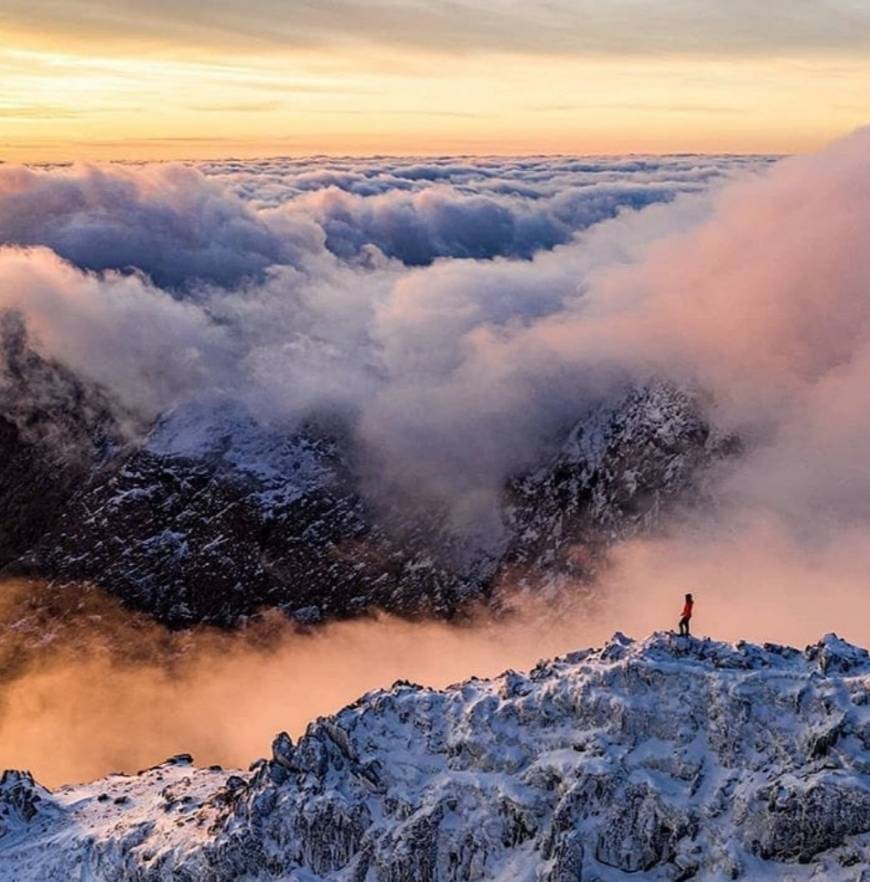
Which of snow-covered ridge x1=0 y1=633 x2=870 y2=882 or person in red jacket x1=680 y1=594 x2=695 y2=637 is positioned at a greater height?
person in red jacket x1=680 y1=594 x2=695 y2=637

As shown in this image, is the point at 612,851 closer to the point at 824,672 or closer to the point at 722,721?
the point at 722,721

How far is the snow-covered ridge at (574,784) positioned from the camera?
88875 mm

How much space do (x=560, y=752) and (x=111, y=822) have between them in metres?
71.7

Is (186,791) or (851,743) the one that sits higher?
(851,743)

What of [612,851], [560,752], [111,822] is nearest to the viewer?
→ [612,851]

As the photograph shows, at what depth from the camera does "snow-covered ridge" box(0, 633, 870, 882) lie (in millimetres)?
88875

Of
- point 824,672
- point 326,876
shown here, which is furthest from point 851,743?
point 326,876

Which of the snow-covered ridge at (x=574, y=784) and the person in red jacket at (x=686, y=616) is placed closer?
the snow-covered ridge at (x=574, y=784)

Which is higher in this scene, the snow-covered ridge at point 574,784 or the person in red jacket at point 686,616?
the person in red jacket at point 686,616

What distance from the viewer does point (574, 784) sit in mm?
95812

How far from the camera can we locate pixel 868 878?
80.9 m

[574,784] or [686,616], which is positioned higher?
[686,616]

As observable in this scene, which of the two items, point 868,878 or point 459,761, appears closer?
point 868,878

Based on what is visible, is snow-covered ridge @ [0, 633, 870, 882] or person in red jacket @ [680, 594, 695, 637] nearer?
snow-covered ridge @ [0, 633, 870, 882]
